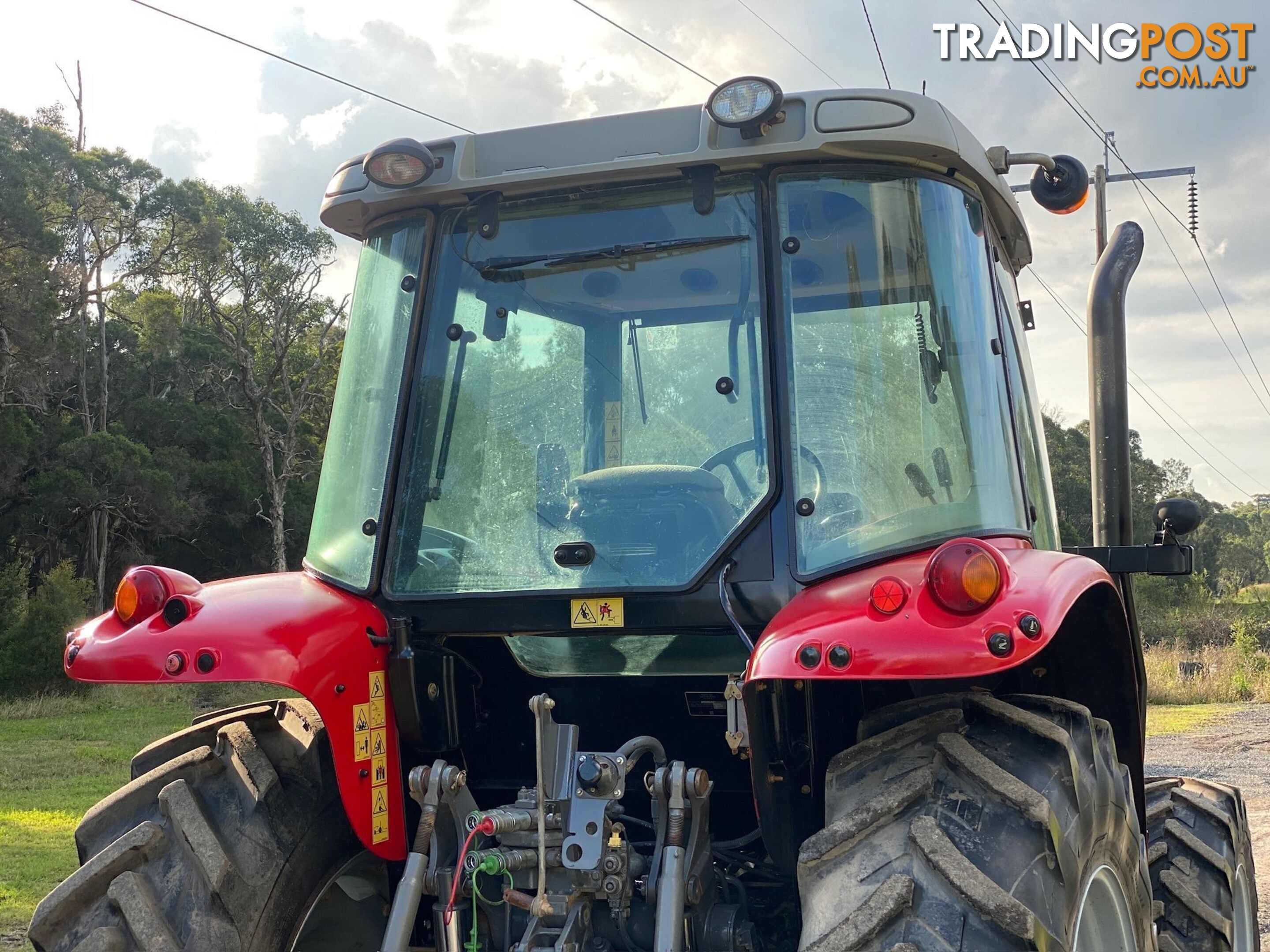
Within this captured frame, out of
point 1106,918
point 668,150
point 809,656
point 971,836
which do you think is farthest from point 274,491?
point 971,836

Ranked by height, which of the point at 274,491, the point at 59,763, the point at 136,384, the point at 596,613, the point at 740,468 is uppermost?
the point at 136,384

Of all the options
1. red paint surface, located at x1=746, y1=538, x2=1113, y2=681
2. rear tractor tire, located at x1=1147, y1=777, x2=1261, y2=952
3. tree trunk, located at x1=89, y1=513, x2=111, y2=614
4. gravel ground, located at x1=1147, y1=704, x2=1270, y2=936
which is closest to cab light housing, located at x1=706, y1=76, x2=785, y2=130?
red paint surface, located at x1=746, y1=538, x2=1113, y2=681

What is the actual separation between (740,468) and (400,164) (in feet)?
3.84

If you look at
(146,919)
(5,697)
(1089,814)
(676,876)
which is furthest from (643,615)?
(5,697)

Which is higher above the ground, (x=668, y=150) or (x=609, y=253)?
(x=668, y=150)

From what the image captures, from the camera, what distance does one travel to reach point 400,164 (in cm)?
307

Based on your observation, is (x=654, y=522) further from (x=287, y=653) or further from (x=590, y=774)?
(x=287, y=653)

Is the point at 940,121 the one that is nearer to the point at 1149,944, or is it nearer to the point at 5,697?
the point at 1149,944

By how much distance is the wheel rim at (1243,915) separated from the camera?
388 centimetres

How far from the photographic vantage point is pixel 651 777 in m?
2.63

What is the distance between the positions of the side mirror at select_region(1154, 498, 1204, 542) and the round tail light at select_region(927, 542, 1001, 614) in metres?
1.33

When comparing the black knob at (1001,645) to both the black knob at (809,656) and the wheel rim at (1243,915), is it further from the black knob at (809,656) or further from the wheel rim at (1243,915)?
the wheel rim at (1243,915)

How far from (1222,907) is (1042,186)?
227 centimetres

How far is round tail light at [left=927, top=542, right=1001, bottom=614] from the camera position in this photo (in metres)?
2.23
